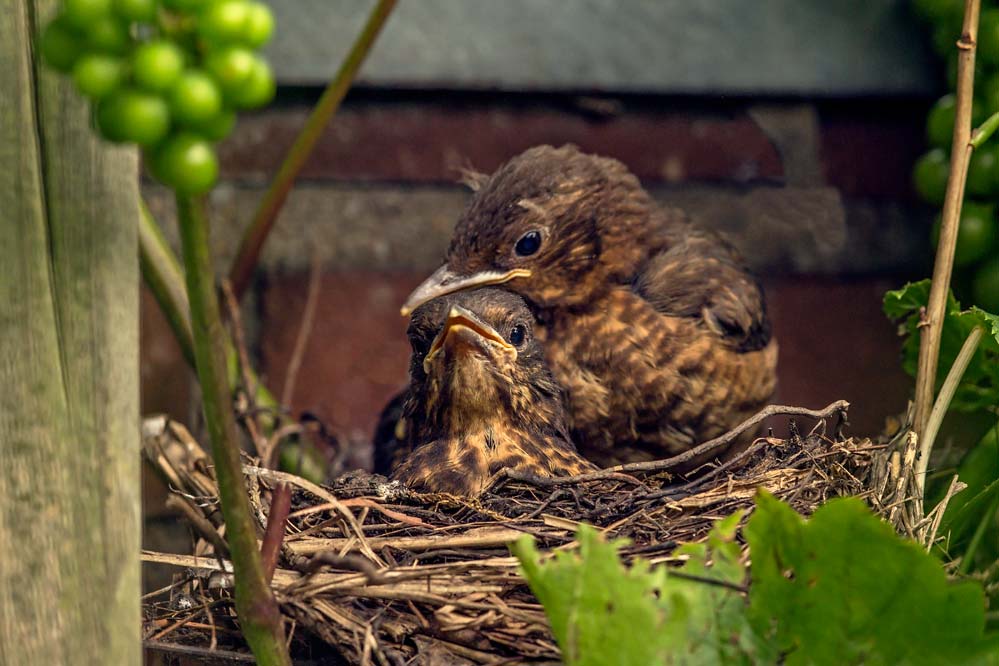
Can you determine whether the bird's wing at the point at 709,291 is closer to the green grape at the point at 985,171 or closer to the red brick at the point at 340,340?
the green grape at the point at 985,171

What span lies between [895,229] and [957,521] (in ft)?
2.78

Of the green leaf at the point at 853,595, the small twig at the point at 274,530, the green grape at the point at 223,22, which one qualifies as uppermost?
the green grape at the point at 223,22

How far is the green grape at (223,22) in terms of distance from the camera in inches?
24.1

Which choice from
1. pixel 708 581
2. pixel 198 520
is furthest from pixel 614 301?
pixel 198 520

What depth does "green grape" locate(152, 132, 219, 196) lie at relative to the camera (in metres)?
0.63

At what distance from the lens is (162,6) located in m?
0.63

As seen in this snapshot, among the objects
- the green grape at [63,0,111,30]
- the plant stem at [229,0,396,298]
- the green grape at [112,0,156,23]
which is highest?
the plant stem at [229,0,396,298]

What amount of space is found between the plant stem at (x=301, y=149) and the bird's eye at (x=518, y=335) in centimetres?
39

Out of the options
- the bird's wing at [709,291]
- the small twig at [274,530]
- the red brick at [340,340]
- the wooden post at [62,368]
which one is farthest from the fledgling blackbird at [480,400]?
the wooden post at [62,368]

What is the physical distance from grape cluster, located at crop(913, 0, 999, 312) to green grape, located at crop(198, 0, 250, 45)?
3.84ft

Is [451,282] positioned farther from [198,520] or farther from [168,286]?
[198,520]

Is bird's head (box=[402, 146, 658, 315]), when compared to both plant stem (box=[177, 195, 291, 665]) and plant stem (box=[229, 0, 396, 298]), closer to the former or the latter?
plant stem (box=[229, 0, 396, 298])

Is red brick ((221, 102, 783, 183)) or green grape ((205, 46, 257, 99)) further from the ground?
red brick ((221, 102, 783, 183))

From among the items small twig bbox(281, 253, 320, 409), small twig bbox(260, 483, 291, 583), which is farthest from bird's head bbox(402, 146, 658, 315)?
small twig bbox(260, 483, 291, 583)
